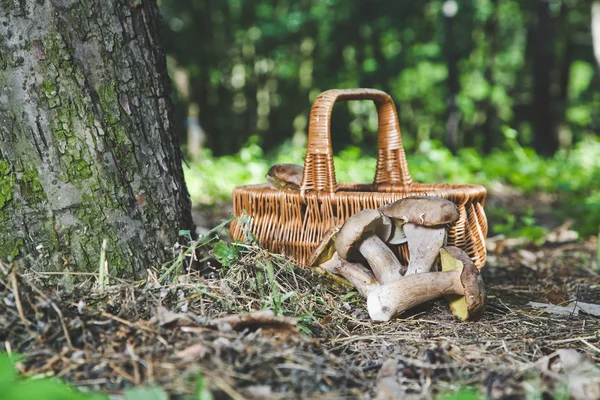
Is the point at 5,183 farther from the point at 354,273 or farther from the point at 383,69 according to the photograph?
the point at 383,69

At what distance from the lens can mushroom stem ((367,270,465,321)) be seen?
1986 millimetres

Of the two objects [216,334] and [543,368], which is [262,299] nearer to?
[216,334]

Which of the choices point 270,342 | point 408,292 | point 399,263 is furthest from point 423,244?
point 270,342

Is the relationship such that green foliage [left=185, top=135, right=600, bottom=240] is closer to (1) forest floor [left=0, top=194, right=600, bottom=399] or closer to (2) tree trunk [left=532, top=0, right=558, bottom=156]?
(2) tree trunk [left=532, top=0, right=558, bottom=156]

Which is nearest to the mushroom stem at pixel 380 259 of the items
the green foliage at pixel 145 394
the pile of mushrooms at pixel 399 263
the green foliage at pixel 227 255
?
the pile of mushrooms at pixel 399 263

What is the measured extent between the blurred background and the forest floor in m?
7.77

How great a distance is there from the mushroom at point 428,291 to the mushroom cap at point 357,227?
0.70 feet

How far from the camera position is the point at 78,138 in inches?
78.1

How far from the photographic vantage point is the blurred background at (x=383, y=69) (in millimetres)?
12820

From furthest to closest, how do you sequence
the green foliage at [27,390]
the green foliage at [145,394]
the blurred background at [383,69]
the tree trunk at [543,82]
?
the blurred background at [383,69], the tree trunk at [543,82], the green foliage at [145,394], the green foliage at [27,390]

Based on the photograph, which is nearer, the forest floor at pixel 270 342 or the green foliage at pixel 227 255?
the forest floor at pixel 270 342

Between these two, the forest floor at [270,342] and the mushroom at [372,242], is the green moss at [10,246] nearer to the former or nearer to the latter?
the forest floor at [270,342]

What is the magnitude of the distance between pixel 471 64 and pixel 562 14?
3321 millimetres

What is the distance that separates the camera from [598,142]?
11805 millimetres
